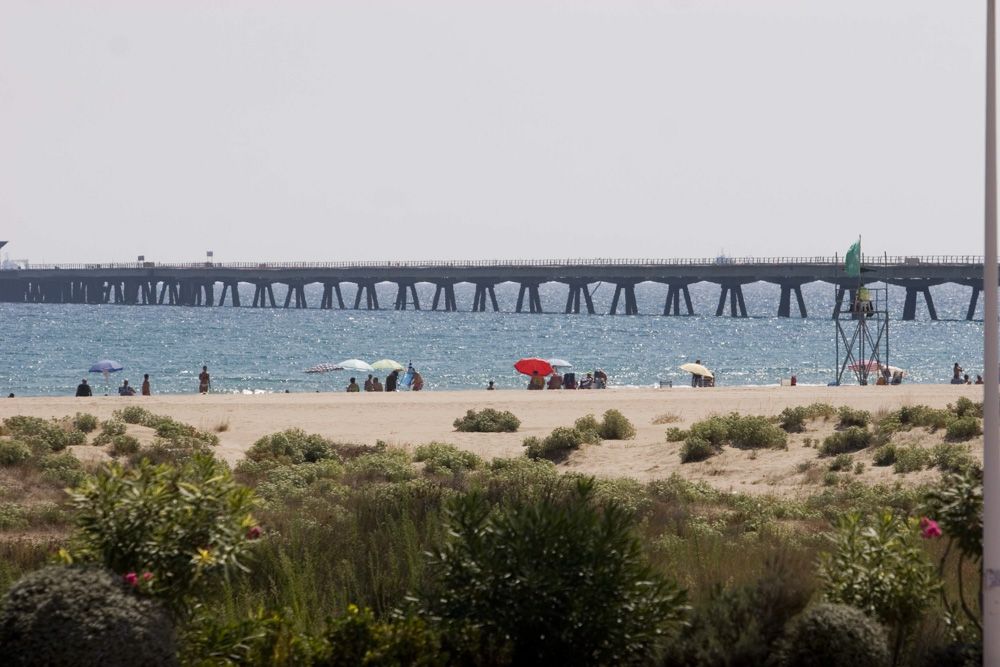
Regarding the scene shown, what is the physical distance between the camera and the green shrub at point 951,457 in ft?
67.8

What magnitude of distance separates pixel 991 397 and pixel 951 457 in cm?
1453

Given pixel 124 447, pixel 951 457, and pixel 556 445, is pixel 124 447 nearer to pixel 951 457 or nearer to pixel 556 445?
pixel 556 445

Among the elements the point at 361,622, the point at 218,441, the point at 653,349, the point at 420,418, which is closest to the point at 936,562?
the point at 361,622

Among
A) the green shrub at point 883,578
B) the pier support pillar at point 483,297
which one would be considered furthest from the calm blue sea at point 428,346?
the green shrub at point 883,578

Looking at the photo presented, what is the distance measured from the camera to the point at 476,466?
24109 mm

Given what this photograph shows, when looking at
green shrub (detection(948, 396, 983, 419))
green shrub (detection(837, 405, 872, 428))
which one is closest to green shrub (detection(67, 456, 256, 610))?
green shrub (detection(948, 396, 983, 419))

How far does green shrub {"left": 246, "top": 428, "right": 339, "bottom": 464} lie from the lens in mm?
24938

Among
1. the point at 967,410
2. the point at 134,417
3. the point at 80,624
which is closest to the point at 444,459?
the point at 134,417

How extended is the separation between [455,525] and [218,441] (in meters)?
20.1

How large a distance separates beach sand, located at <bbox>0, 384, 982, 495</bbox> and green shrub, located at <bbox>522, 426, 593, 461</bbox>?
267 mm

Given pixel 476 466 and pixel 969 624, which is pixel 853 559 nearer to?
pixel 969 624

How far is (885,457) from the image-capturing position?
23.2 meters

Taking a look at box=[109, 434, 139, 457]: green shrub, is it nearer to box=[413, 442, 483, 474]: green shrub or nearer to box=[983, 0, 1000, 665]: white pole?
box=[413, 442, 483, 474]: green shrub

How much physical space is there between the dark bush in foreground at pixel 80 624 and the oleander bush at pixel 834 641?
11.2 ft
